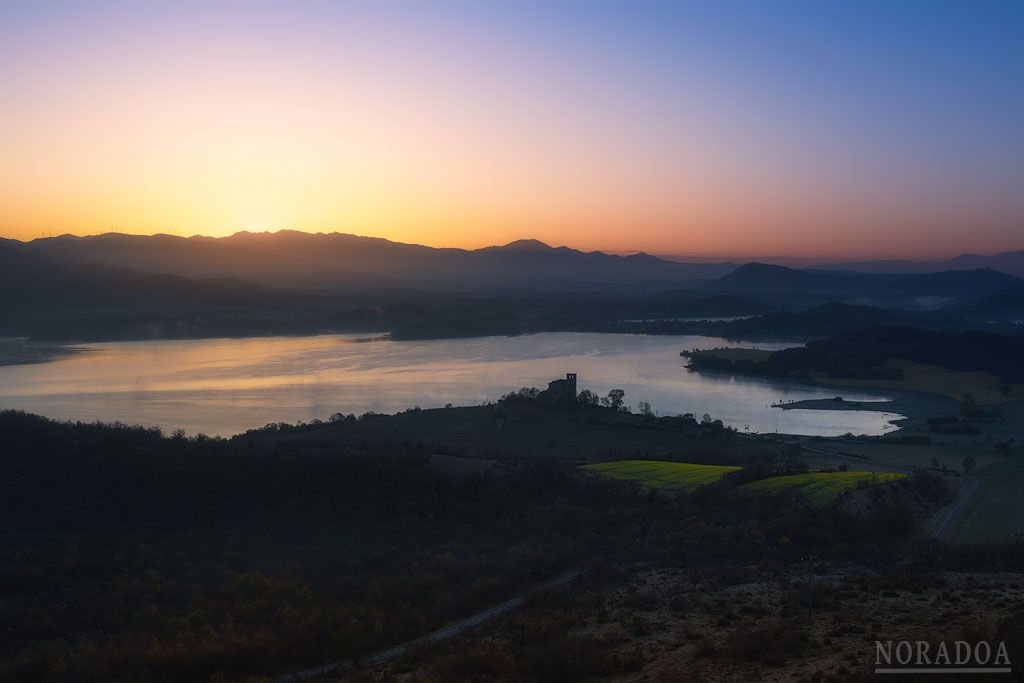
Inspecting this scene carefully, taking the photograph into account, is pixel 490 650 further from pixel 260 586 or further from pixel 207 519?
pixel 207 519

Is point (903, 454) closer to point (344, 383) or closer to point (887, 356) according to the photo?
point (344, 383)

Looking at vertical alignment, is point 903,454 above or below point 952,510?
below

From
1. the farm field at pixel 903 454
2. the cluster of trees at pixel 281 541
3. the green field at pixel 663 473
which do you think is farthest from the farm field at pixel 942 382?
the cluster of trees at pixel 281 541

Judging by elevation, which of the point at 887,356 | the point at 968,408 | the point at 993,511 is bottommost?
the point at 968,408

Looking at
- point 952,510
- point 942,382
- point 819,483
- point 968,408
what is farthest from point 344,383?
point 952,510

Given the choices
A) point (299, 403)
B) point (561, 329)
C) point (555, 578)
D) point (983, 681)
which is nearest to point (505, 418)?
point (299, 403)

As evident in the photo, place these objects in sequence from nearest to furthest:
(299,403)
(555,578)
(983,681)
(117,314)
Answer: (983,681) < (555,578) < (299,403) < (117,314)

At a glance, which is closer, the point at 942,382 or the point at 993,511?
the point at 993,511
